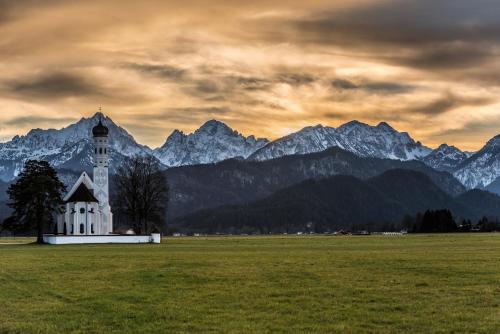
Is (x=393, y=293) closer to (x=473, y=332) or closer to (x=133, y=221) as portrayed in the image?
(x=473, y=332)

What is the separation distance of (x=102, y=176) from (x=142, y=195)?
94.9ft

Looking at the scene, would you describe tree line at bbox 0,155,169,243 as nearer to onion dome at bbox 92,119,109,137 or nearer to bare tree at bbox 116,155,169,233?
bare tree at bbox 116,155,169,233

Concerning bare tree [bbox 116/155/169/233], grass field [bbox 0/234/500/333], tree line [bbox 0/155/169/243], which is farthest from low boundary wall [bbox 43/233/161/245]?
grass field [bbox 0/234/500/333]

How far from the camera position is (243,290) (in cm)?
3297

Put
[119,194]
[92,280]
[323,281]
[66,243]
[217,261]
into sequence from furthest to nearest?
[119,194] < [66,243] < [217,261] < [92,280] < [323,281]

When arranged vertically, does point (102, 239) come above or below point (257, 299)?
above

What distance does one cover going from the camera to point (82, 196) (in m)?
142

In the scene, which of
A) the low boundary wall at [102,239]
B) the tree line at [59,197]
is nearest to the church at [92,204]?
the tree line at [59,197]

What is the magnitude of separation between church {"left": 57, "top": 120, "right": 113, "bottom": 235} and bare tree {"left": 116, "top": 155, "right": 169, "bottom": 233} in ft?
47.0

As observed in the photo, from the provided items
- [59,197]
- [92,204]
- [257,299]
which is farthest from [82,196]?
[257,299]

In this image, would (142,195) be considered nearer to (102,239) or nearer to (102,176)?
(102,239)

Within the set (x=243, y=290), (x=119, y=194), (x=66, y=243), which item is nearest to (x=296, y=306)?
(x=243, y=290)

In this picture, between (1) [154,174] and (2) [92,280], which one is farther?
(1) [154,174]

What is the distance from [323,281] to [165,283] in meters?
7.74
